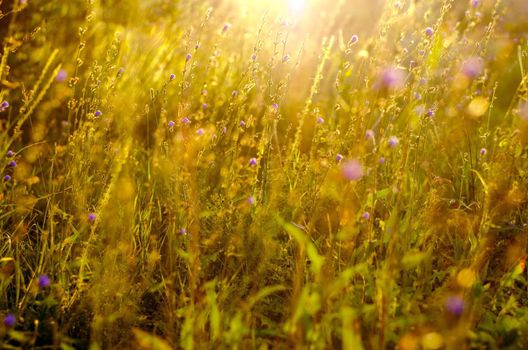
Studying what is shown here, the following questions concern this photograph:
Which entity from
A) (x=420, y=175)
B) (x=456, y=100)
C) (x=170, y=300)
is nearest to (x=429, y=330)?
(x=170, y=300)

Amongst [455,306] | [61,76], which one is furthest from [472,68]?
[61,76]

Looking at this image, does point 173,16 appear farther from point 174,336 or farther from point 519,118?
point 174,336

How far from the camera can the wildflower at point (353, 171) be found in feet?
5.46

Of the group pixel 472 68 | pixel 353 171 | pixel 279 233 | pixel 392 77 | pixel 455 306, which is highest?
pixel 472 68

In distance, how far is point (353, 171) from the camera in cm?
168

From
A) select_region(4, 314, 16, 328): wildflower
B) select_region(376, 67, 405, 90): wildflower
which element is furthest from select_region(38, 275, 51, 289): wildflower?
select_region(376, 67, 405, 90): wildflower

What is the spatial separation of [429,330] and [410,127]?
55cm

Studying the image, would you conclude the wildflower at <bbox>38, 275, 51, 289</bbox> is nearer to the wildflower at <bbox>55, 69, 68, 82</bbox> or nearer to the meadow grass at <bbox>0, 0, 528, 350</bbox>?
the meadow grass at <bbox>0, 0, 528, 350</bbox>

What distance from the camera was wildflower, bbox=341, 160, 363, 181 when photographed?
166 centimetres

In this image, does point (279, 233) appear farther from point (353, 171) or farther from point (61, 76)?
point (61, 76)

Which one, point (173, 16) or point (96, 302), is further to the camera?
point (173, 16)

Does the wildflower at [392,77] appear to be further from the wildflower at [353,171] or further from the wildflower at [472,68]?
the wildflower at [472,68]

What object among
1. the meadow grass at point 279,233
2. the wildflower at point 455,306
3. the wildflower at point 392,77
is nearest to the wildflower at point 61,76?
the meadow grass at point 279,233

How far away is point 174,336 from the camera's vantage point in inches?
55.1
